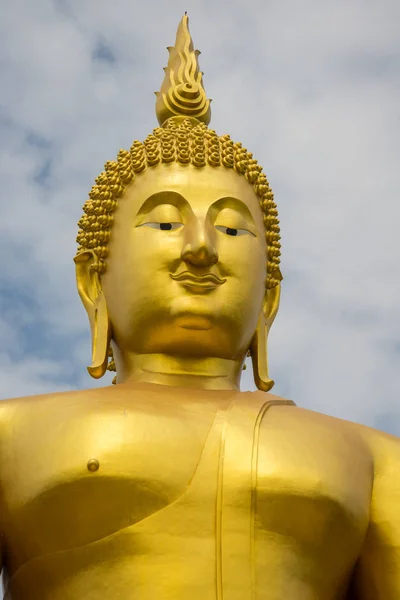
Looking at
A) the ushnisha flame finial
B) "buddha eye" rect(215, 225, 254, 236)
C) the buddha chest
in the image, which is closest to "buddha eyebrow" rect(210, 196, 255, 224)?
"buddha eye" rect(215, 225, 254, 236)

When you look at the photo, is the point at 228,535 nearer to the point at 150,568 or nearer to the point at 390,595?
the point at 150,568

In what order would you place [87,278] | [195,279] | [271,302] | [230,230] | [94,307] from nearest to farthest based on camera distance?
[195,279] → [230,230] → [94,307] → [87,278] → [271,302]

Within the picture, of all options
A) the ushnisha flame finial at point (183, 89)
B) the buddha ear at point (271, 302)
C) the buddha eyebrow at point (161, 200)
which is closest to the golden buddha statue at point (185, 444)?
the buddha eyebrow at point (161, 200)

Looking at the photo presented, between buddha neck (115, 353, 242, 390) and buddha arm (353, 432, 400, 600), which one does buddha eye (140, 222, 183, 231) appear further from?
buddha arm (353, 432, 400, 600)

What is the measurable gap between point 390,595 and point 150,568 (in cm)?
139

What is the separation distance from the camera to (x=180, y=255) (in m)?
6.69

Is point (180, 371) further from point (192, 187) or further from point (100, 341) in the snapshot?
point (192, 187)

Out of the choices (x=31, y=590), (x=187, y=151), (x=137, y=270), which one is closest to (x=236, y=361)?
(x=137, y=270)

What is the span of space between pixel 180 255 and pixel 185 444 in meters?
1.19

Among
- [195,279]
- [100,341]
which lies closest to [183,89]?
[195,279]

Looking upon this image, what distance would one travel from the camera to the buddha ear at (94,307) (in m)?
6.98

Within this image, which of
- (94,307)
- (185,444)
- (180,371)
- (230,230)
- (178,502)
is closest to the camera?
(178,502)

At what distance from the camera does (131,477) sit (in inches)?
232

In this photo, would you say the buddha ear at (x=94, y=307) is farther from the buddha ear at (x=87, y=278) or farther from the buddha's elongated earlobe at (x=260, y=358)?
the buddha's elongated earlobe at (x=260, y=358)
